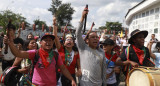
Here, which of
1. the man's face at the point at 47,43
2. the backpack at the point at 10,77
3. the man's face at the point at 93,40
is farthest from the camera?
the backpack at the point at 10,77

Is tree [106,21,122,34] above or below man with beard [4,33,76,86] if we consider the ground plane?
above

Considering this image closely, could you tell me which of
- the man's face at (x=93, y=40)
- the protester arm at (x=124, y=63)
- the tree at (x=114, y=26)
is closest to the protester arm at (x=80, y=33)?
the man's face at (x=93, y=40)

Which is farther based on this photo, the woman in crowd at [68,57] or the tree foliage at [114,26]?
the tree foliage at [114,26]

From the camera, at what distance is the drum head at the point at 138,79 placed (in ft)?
9.01

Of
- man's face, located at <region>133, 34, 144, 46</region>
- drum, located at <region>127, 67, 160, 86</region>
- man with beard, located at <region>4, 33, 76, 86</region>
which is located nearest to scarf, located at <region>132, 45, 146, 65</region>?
man's face, located at <region>133, 34, 144, 46</region>

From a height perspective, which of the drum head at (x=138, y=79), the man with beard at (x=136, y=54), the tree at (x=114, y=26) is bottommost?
the drum head at (x=138, y=79)

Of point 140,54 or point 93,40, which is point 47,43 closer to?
point 93,40

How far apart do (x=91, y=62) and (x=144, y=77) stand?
2.99ft

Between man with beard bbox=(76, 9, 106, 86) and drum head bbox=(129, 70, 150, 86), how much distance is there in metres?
0.55

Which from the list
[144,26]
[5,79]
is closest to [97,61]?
[5,79]

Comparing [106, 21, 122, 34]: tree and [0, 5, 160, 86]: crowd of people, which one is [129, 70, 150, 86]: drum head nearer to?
[0, 5, 160, 86]: crowd of people

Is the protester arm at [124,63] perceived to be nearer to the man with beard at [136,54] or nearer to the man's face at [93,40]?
the man with beard at [136,54]

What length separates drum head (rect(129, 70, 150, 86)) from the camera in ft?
9.01

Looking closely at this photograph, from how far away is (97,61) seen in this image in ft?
9.41
